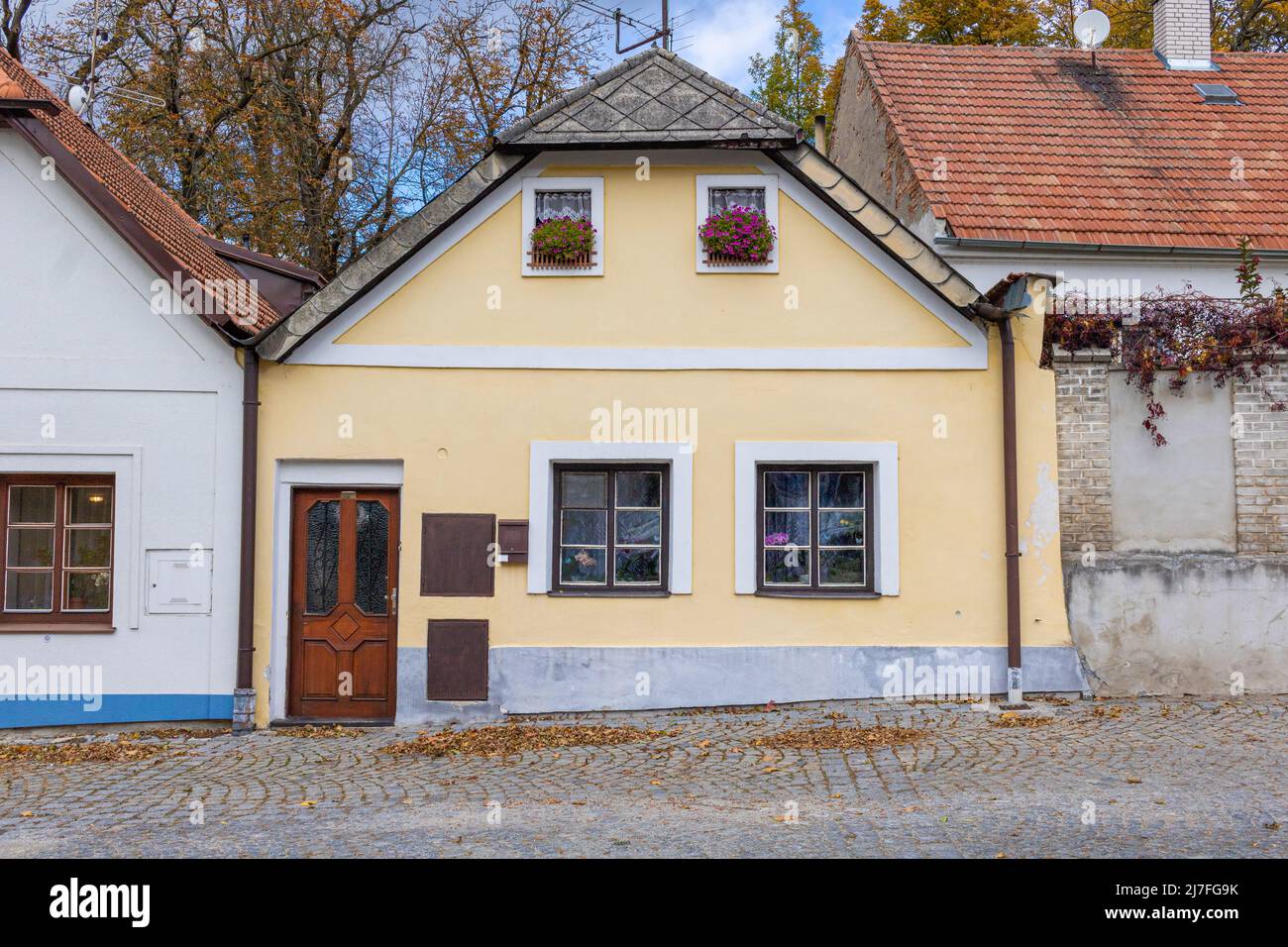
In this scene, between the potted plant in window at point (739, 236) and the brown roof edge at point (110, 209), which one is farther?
the potted plant in window at point (739, 236)

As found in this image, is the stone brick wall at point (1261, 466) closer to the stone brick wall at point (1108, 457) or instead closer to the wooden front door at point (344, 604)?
the stone brick wall at point (1108, 457)

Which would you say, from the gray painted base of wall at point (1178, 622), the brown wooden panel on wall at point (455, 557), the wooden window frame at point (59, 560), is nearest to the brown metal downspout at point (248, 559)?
the wooden window frame at point (59, 560)

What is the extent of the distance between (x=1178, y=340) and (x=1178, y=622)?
2.55 meters

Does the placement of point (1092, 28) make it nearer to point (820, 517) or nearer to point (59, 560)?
point (820, 517)

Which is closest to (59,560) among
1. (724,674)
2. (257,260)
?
(257,260)

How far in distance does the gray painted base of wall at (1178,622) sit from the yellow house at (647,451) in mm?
299

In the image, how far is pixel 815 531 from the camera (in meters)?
10.6

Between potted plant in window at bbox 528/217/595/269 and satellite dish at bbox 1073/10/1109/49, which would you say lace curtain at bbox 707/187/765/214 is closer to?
potted plant in window at bbox 528/217/595/269

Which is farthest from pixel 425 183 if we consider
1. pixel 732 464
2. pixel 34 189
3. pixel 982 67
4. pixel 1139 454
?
pixel 1139 454

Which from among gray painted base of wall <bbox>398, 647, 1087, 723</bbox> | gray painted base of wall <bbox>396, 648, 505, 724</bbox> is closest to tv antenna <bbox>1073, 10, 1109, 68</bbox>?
gray painted base of wall <bbox>398, 647, 1087, 723</bbox>

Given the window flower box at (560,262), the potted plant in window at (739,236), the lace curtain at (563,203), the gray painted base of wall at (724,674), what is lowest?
the gray painted base of wall at (724,674)

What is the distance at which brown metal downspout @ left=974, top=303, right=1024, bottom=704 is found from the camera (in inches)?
402

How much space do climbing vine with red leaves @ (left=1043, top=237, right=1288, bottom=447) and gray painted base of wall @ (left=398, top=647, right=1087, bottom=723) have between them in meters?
2.54

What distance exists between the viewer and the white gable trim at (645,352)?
1046cm
